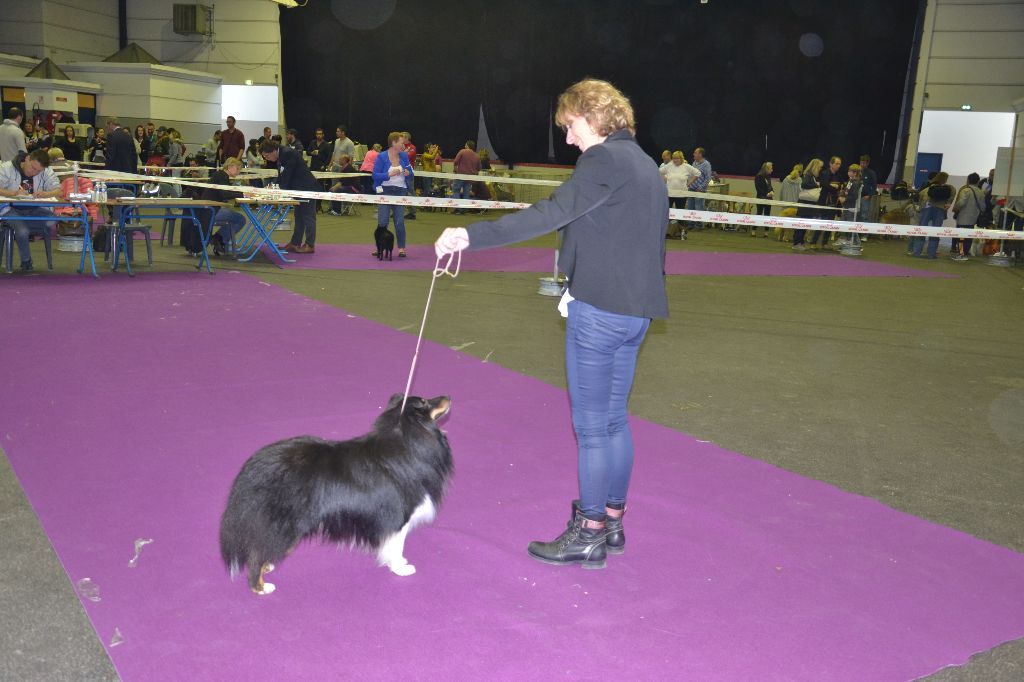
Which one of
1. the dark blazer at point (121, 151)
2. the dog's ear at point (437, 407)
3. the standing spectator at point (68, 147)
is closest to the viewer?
the dog's ear at point (437, 407)

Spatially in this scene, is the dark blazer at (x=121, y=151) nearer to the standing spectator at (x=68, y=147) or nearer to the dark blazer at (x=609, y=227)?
the standing spectator at (x=68, y=147)

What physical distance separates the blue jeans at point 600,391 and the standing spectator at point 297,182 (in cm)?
840

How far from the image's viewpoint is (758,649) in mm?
2586

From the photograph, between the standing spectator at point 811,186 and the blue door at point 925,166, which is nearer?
the standing spectator at point 811,186

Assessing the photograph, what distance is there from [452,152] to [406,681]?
74.2 ft

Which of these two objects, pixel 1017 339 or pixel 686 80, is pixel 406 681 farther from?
pixel 686 80

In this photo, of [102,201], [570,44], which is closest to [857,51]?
[570,44]

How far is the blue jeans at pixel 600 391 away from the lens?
279cm

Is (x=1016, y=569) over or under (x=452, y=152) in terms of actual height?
under

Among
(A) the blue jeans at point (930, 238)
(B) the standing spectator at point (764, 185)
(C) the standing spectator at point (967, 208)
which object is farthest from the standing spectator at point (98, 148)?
(C) the standing spectator at point (967, 208)

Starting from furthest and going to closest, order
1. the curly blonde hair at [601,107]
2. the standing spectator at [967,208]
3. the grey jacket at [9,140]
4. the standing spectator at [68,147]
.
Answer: the standing spectator at [68,147] → the standing spectator at [967,208] → the grey jacket at [9,140] → the curly blonde hair at [601,107]

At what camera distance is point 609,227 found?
2695 mm

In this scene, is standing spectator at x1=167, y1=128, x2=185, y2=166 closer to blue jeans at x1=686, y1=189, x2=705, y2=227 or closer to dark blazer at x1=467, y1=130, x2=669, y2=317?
blue jeans at x1=686, y1=189, x2=705, y2=227

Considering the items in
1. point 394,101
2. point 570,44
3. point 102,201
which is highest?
point 570,44
